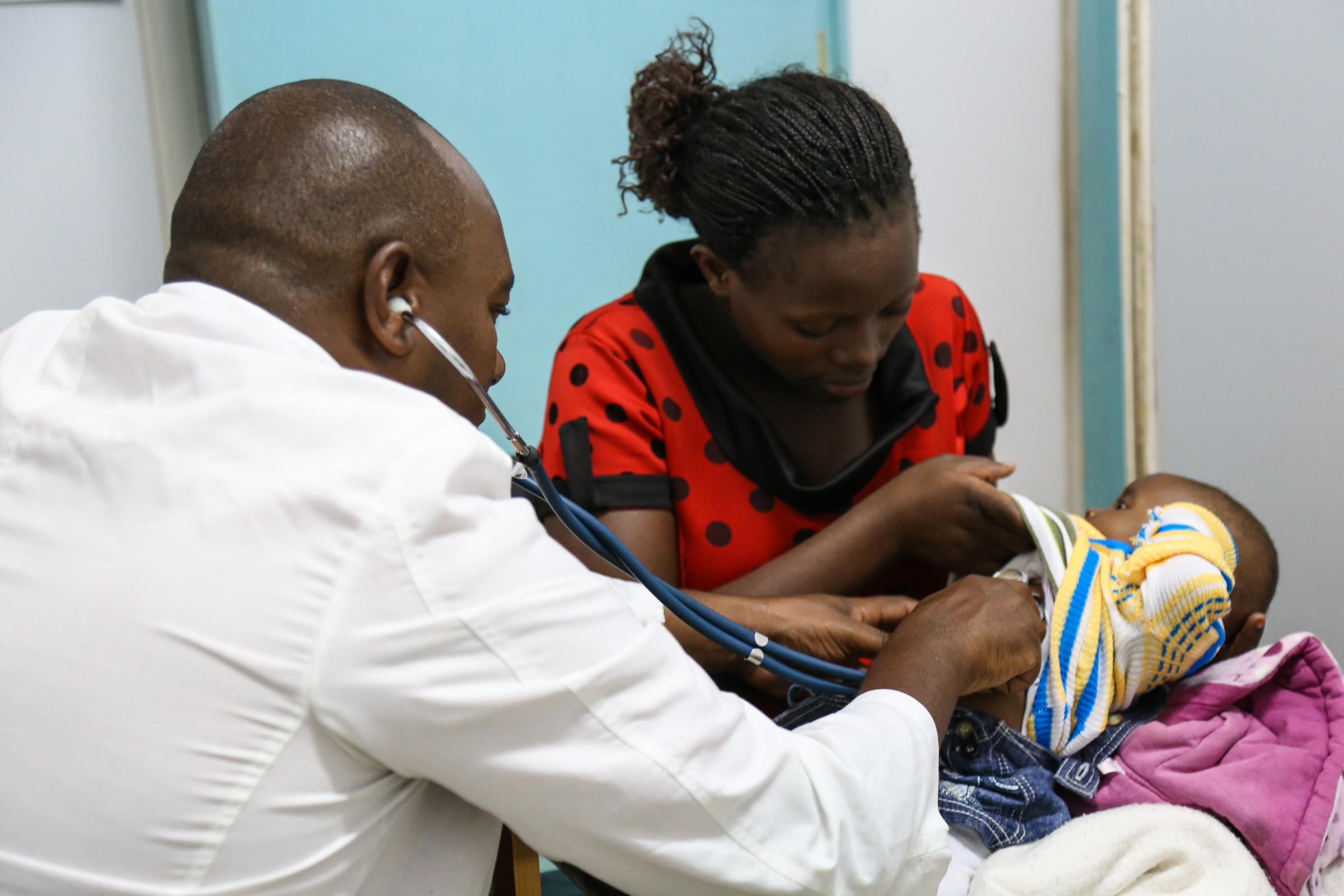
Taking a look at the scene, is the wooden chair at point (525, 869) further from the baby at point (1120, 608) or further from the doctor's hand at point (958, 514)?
the doctor's hand at point (958, 514)

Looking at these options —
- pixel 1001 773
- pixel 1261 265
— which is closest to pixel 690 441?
pixel 1001 773

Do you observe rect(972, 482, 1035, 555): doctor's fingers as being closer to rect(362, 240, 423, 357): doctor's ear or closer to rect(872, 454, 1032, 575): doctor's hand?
rect(872, 454, 1032, 575): doctor's hand

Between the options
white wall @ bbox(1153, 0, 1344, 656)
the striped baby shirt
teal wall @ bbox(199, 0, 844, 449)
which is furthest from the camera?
teal wall @ bbox(199, 0, 844, 449)

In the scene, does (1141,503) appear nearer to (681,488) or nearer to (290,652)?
(681,488)

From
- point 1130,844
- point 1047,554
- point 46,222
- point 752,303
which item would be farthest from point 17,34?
point 1130,844

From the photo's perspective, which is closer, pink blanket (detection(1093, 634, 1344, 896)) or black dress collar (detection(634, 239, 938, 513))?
pink blanket (detection(1093, 634, 1344, 896))

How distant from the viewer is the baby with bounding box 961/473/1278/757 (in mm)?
1192

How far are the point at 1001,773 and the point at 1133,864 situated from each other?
0.17m

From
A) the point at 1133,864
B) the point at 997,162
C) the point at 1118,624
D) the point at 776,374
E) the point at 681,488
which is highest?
the point at 997,162

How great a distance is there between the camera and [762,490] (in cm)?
144

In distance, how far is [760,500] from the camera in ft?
4.72

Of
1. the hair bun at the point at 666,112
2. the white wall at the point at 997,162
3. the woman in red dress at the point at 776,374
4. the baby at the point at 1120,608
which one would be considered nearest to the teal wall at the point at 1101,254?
the white wall at the point at 997,162

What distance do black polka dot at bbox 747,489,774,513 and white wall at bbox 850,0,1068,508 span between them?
1.04 m

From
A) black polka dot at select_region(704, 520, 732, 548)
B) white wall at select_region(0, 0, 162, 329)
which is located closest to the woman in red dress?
black polka dot at select_region(704, 520, 732, 548)
